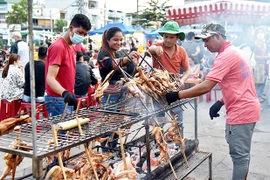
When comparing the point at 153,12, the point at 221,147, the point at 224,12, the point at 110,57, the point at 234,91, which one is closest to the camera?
the point at 234,91

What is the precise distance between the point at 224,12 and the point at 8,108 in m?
7.57

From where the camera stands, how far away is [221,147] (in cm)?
581

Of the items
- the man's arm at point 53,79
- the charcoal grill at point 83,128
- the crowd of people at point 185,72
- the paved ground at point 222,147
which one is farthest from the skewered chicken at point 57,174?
the paved ground at point 222,147

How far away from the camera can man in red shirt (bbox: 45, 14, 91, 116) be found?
12.2ft

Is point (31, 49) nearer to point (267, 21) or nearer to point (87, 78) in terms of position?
point (87, 78)

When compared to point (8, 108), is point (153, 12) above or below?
above

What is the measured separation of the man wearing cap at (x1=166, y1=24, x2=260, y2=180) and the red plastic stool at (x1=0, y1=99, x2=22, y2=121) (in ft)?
14.7

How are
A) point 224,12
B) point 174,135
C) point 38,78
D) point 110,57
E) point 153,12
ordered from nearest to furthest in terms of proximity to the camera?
point 174,135
point 110,57
point 38,78
point 224,12
point 153,12

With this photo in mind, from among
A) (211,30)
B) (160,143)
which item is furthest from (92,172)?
(211,30)

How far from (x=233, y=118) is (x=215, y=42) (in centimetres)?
87

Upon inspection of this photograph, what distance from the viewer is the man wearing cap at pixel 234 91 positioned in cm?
337

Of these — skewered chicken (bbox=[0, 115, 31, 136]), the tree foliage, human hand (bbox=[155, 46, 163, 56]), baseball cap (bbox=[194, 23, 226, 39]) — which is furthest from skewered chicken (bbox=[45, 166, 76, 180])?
the tree foliage

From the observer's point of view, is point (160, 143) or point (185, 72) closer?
point (160, 143)

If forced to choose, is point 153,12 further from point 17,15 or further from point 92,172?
point 92,172
